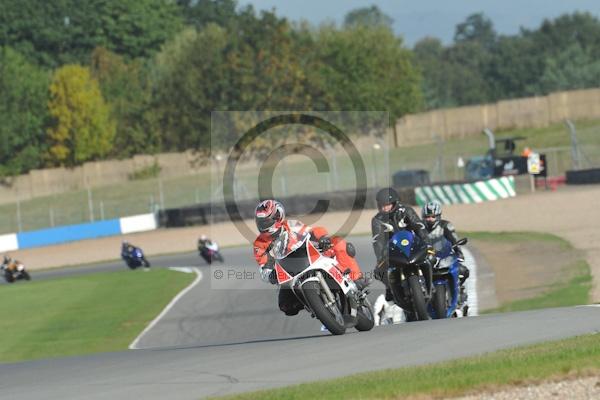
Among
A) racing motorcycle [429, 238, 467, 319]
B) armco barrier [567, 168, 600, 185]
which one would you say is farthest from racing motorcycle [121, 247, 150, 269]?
racing motorcycle [429, 238, 467, 319]

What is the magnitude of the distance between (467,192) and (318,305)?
3135 cm

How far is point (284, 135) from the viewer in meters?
47.9

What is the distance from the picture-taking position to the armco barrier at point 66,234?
49500 millimetres

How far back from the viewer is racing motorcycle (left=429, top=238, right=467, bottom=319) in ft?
48.1

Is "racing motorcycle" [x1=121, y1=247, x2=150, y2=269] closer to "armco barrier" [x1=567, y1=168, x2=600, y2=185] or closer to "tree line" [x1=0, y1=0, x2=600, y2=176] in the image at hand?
"armco barrier" [x1=567, y1=168, x2=600, y2=185]

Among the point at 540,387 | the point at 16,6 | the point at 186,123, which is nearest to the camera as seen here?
the point at 540,387

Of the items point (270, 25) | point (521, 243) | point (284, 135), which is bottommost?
point (521, 243)

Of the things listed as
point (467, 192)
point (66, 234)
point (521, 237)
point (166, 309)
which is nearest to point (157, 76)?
point (66, 234)

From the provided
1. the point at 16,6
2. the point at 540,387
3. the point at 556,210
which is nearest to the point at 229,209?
the point at 556,210

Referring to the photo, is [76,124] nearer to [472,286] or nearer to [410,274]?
[472,286]

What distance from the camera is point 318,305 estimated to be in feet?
38.8

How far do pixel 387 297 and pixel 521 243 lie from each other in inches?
601

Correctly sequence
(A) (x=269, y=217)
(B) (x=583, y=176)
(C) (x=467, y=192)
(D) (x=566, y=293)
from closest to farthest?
(A) (x=269, y=217)
(D) (x=566, y=293)
(C) (x=467, y=192)
(B) (x=583, y=176)

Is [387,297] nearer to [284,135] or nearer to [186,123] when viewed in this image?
[284,135]
